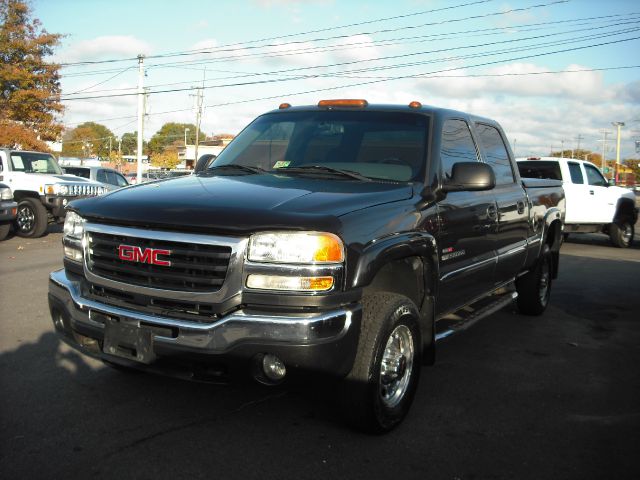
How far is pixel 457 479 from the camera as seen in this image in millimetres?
3021

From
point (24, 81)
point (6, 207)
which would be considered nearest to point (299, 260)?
point (6, 207)

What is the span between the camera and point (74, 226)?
12.0 ft

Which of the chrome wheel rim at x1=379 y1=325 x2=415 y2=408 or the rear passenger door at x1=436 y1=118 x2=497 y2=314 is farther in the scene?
the rear passenger door at x1=436 y1=118 x2=497 y2=314

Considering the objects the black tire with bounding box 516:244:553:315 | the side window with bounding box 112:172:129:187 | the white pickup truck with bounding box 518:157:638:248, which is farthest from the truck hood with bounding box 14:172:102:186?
the black tire with bounding box 516:244:553:315

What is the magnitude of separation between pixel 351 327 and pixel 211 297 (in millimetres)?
693

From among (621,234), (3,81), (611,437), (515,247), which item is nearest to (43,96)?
(3,81)

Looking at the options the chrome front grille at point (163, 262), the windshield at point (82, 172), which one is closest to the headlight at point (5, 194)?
the windshield at point (82, 172)

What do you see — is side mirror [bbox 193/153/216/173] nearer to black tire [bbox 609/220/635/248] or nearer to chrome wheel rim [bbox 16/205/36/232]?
chrome wheel rim [bbox 16/205/36/232]

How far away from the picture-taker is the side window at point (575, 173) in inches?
547

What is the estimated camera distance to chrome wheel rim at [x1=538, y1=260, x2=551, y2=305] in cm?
678

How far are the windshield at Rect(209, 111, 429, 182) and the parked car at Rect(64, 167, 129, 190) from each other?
533 inches

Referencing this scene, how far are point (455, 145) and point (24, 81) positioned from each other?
27150 millimetres

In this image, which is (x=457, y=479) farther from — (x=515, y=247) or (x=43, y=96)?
(x=43, y=96)

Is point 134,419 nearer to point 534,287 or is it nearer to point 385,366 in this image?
point 385,366
